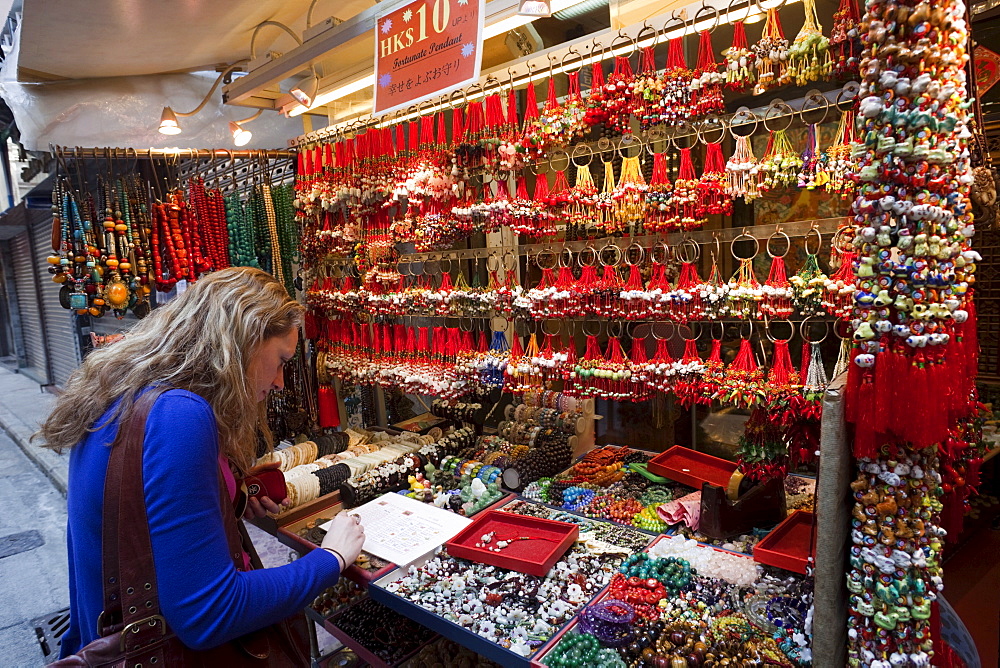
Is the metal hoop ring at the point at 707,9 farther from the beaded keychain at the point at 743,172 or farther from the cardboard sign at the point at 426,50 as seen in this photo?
the cardboard sign at the point at 426,50

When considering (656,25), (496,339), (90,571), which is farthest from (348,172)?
(90,571)

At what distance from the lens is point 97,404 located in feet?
4.43

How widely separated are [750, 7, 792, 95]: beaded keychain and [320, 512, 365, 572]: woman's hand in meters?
1.85

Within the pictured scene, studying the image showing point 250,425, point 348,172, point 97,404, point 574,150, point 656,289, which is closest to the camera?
point 97,404

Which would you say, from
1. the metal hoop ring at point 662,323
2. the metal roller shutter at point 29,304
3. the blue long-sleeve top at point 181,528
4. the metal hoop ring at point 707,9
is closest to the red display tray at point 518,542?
the metal hoop ring at point 662,323

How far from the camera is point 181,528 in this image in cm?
124

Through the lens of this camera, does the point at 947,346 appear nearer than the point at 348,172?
Yes

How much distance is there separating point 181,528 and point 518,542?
4.51ft

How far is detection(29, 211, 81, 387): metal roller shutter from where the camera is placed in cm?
845

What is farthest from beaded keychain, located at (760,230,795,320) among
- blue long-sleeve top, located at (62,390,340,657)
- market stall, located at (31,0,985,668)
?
blue long-sleeve top, located at (62,390,340,657)

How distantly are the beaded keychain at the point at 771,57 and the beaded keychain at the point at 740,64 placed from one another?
19 millimetres

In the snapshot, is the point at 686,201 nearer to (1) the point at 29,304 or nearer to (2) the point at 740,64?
(2) the point at 740,64

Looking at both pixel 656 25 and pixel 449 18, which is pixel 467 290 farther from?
pixel 656 25

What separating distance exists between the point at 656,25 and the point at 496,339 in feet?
5.13
